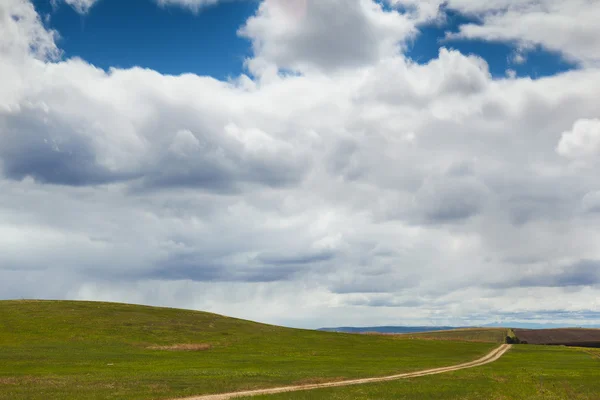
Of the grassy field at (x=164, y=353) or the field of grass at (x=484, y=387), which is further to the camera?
the grassy field at (x=164, y=353)

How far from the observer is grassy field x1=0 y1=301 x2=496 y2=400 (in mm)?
54312

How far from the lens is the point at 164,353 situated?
91500 millimetres

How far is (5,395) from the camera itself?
46281mm

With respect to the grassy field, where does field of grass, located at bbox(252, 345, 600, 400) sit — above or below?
below

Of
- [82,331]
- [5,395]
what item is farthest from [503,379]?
[82,331]

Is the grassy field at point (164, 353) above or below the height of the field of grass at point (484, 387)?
above

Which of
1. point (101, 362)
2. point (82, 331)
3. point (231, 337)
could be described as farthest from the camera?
point (231, 337)

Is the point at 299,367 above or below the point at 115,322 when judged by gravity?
below

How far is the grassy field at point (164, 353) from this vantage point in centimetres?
5431

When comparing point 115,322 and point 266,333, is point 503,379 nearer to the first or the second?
point 266,333

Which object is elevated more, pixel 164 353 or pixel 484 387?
pixel 164 353

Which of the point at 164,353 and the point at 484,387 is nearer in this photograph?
Result: the point at 484,387

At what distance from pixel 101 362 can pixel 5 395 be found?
98.7 feet

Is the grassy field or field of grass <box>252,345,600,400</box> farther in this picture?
the grassy field
